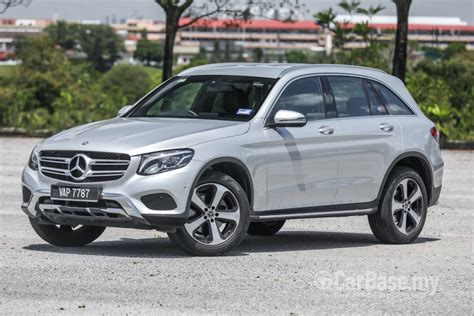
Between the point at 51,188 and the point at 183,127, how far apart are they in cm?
121

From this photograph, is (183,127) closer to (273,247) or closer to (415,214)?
(273,247)

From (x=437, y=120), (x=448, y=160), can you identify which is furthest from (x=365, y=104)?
(x=437, y=120)

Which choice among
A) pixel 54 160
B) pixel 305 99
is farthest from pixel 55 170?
pixel 305 99

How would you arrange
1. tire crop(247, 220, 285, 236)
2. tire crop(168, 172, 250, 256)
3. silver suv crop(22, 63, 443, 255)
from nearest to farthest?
silver suv crop(22, 63, 443, 255)
tire crop(168, 172, 250, 256)
tire crop(247, 220, 285, 236)

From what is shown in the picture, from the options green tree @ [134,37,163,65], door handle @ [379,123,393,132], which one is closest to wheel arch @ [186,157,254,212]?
door handle @ [379,123,393,132]

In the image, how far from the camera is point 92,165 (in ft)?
36.0

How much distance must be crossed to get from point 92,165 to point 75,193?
269 millimetres

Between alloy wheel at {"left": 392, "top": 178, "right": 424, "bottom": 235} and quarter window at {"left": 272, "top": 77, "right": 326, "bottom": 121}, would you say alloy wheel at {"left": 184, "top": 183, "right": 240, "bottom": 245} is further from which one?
alloy wheel at {"left": 392, "top": 178, "right": 424, "bottom": 235}

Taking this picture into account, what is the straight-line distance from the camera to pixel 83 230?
12188mm

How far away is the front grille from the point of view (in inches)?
428

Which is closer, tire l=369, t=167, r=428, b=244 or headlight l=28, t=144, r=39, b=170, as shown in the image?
headlight l=28, t=144, r=39, b=170

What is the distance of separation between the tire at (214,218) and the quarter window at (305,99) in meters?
1.24

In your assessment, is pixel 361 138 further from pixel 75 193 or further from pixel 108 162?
pixel 75 193

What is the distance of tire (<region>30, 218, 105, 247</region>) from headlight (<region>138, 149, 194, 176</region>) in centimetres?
145
